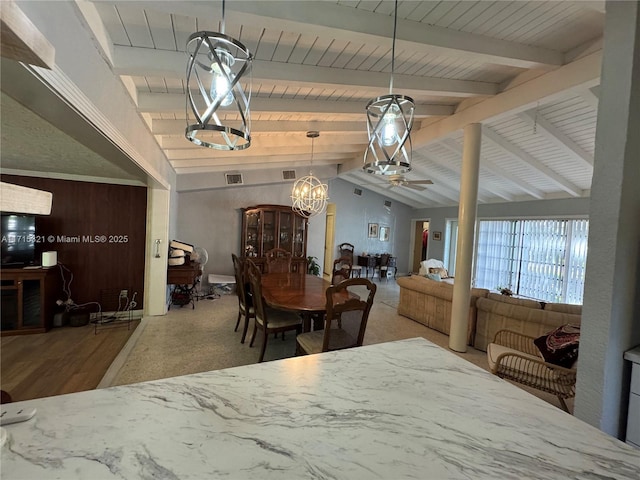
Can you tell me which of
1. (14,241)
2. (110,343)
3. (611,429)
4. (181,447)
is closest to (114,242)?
(14,241)

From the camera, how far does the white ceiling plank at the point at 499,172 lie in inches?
187

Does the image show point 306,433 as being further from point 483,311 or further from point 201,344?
point 483,311

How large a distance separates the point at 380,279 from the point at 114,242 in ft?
21.8

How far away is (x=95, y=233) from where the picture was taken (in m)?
3.96

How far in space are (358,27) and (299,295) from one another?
89.1 inches

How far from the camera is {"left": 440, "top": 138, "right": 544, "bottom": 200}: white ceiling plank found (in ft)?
15.6

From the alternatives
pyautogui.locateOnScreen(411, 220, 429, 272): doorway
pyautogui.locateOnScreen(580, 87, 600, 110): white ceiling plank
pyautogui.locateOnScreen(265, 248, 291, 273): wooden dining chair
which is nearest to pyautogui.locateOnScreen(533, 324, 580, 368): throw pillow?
pyautogui.locateOnScreen(580, 87, 600, 110): white ceiling plank

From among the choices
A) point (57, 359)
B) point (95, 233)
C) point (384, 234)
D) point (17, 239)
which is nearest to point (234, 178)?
point (95, 233)

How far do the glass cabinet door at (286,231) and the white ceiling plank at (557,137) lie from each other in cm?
436

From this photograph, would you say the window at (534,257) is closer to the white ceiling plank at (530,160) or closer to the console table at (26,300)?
the white ceiling plank at (530,160)

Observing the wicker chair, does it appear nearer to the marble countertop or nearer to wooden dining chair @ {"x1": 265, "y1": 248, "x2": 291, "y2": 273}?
the marble countertop

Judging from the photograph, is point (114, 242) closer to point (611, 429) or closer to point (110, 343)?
point (110, 343)

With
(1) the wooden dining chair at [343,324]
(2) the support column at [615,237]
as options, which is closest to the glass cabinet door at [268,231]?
(1) the wooden dining chair at [343,324]

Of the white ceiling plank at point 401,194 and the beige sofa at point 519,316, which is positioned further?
the white ceiling plank at point 401,194
